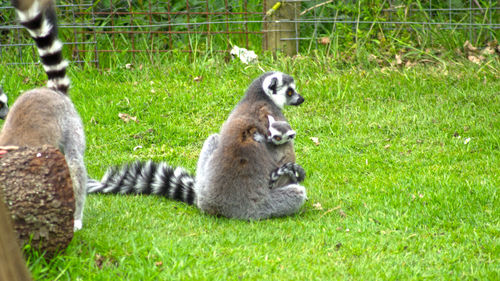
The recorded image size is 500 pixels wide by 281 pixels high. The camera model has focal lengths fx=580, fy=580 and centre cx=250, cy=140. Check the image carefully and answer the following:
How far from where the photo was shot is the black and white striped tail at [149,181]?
494 centimetres

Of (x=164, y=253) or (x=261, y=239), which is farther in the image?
(x=261, y=239)

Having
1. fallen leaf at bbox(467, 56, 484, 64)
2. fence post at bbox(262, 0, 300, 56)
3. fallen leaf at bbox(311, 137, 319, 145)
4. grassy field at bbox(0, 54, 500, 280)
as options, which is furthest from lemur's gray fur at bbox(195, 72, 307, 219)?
fallen leaf at bbox(467, 56, 484, 64)

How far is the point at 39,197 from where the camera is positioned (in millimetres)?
3375

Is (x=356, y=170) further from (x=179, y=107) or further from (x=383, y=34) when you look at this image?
(x=383, y=34)

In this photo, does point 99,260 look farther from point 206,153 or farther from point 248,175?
point 206,153

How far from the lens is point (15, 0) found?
374cm

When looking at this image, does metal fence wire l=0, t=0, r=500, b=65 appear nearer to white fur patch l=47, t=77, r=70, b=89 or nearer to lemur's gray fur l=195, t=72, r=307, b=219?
white fur patch l=47, t=77, r=70, b=89

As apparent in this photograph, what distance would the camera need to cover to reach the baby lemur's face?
465cm

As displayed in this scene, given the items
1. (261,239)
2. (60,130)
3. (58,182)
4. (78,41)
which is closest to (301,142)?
(261,239)

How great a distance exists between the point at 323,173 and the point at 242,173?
1.45 metres

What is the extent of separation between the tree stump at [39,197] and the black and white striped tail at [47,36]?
4.30 ft

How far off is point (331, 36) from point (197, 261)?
591 cm

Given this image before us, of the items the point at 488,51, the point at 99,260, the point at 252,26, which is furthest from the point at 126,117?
the point at 488,51

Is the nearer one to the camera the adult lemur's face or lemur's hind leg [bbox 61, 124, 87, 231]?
lemur's hind leg [bbox 61, 124, 87, 231]
